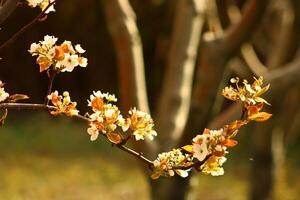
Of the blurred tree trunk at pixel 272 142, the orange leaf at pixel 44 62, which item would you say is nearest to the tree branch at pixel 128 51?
the blurred tree trunk at pixel 272 142

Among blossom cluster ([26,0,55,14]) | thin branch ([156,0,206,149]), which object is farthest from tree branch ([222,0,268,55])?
blossom cluster ([26,0,55,14])

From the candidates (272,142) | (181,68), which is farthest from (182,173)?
(272,142)

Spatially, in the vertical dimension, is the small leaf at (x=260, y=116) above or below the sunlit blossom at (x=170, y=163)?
above

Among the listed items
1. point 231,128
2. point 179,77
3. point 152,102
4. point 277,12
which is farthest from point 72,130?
point 231,128

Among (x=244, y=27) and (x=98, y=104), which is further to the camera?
(x=244, y=27)

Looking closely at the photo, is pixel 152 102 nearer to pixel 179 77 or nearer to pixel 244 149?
pixel 244 149

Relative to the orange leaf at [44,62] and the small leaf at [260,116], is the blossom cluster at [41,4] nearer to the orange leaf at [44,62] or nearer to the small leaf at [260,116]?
the orange leaf at [44,62]

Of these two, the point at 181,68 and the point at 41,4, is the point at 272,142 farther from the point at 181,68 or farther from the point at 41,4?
the point at 41,4
